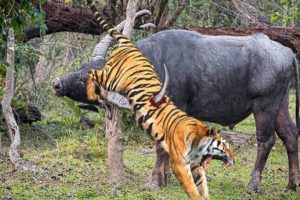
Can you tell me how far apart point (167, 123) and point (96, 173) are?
266cm

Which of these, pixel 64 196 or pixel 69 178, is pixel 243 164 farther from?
pixel 64 196

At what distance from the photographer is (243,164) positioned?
1102cm

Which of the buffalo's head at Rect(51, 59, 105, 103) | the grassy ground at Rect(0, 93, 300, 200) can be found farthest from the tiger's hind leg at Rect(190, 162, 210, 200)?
the buffalo's head at Rect(51, 59, 105, 103)

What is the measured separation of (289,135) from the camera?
926 cm

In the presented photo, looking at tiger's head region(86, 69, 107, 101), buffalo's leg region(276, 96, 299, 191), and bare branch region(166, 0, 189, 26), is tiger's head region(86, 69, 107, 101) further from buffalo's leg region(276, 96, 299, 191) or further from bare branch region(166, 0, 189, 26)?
bare branch region(166, 0, 189, 26)

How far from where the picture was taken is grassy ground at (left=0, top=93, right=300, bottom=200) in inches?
318

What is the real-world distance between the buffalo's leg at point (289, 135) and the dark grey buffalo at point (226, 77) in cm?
20

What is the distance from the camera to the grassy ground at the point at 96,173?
8.07 meters

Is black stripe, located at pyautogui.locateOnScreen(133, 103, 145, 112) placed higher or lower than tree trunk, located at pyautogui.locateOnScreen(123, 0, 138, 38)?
lower

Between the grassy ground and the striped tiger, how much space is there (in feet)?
3.76

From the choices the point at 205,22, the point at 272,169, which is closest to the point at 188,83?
the point at 272,169

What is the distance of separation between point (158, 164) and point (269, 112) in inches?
60.4

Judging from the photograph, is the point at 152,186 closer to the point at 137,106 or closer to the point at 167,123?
the point at 137,106

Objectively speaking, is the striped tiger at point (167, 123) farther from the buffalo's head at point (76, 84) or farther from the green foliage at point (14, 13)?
the green foliage at point (14, 13)
